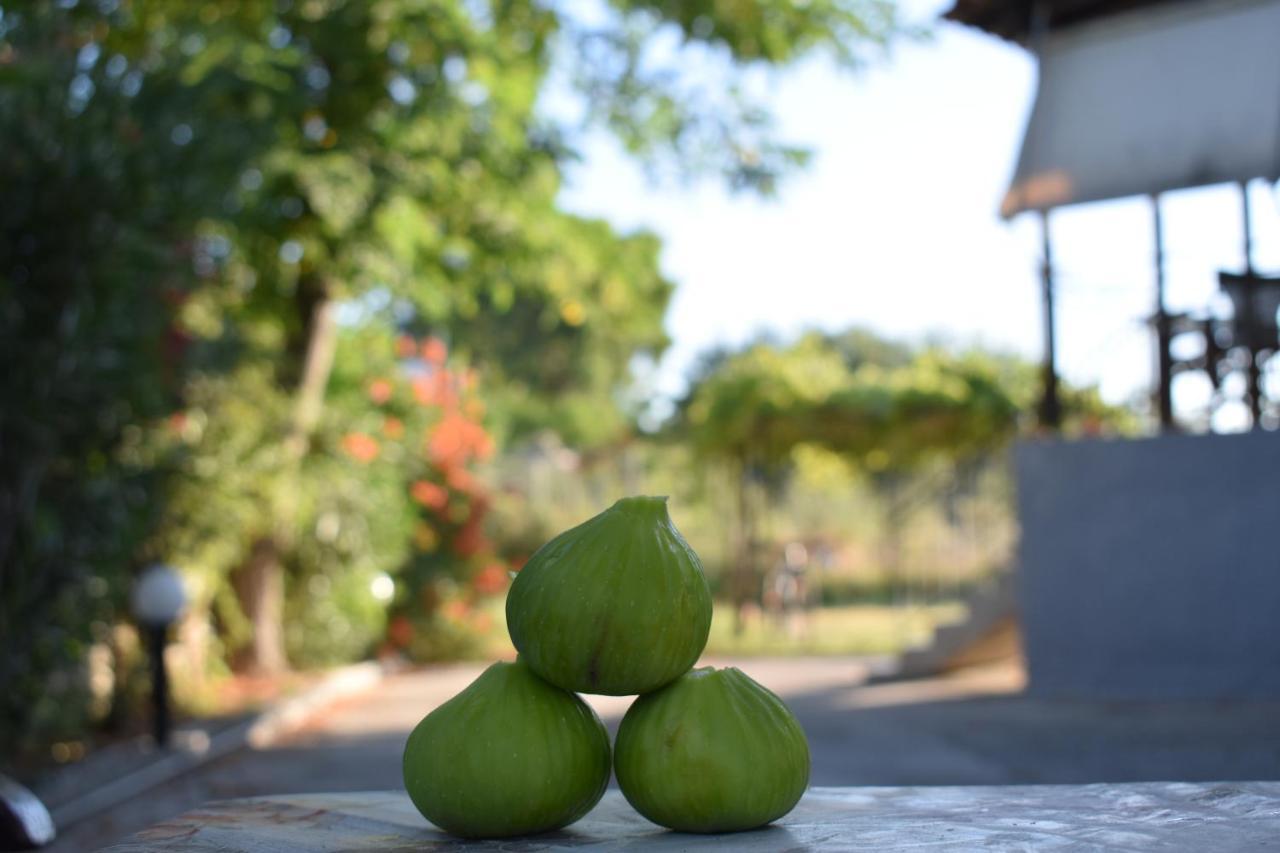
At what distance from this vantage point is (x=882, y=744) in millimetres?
9430

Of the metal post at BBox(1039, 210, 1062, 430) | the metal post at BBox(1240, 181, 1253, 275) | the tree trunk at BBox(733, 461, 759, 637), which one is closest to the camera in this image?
the metal post at BBox(1240, 181, 1253, 275)

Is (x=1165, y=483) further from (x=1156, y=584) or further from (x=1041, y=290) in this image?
(x=1041, y=290)

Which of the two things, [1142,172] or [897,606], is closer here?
[1142,172]

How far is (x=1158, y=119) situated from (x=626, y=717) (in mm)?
9927

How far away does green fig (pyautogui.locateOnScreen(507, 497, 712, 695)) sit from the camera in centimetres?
176

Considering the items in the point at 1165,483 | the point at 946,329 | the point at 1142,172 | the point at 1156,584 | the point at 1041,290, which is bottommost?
the point at 1156,584

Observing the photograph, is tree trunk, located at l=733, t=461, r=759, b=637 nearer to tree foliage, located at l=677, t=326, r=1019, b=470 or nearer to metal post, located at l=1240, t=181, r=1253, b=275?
tree foliage, located at l=677, t=326, r=1019, b=470

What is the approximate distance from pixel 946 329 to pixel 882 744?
38.5 m

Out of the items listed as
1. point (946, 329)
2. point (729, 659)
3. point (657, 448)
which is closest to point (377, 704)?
point (729, 659)

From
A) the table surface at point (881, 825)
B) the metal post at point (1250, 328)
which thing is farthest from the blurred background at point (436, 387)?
the table surface at point (881, 825)

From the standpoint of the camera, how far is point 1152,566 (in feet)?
35.6

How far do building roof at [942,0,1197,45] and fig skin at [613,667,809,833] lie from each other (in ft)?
33.7

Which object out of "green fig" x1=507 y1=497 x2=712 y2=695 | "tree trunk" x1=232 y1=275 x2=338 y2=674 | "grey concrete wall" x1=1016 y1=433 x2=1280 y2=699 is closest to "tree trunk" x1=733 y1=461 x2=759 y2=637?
"tree trunk" x1=232 y1=275 x2=338 y2=674

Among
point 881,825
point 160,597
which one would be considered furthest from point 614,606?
point 160,597
